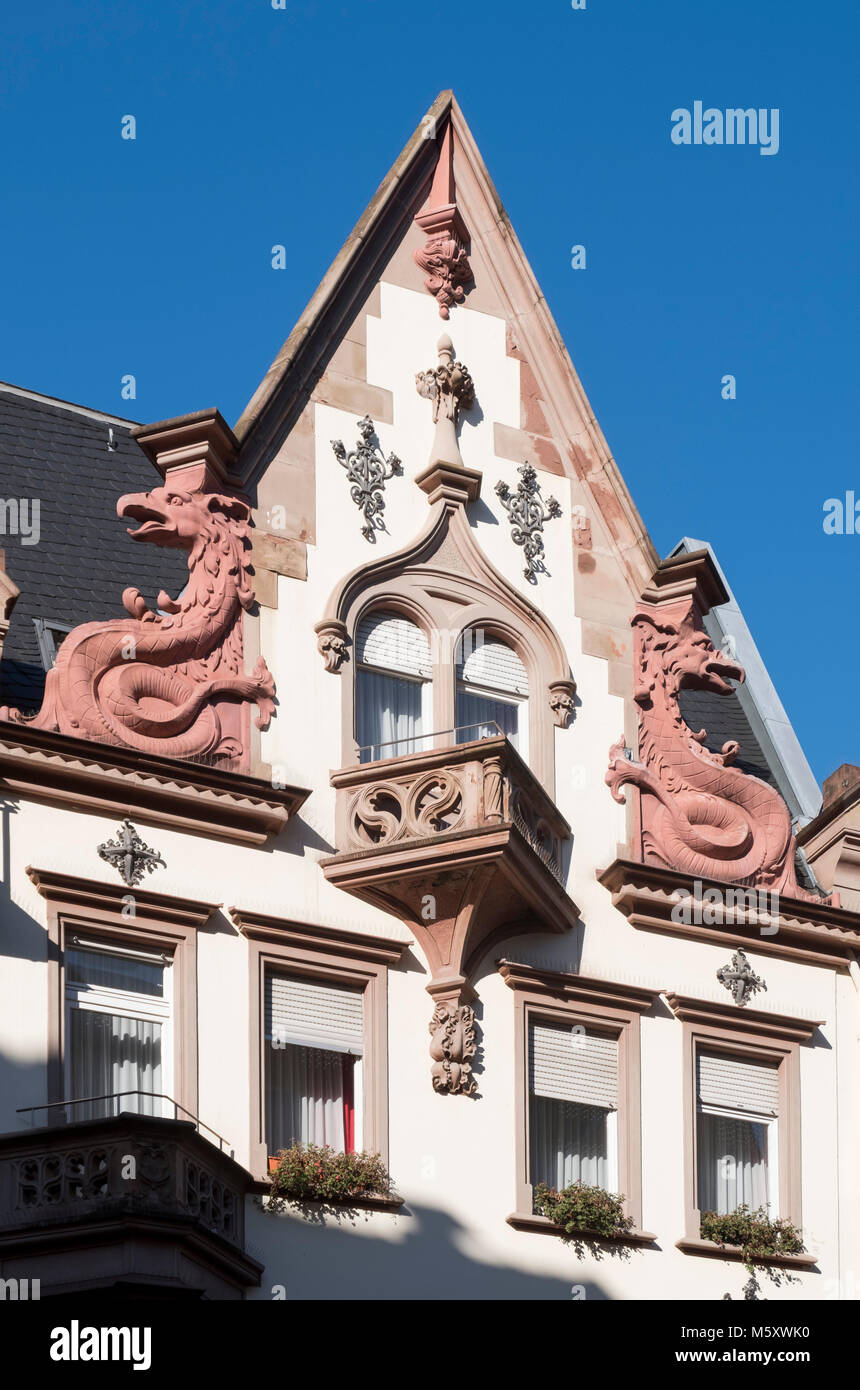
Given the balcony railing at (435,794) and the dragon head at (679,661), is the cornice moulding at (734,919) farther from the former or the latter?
the dragon head at (679,661)

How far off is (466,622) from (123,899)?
18.1ft

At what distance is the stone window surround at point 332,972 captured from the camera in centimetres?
2934

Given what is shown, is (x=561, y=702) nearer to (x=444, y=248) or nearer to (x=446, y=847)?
(x=446, y=847)

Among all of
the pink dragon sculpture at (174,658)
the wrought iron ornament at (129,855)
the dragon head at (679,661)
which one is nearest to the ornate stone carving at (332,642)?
the pink dragon sculpture at (174,658)

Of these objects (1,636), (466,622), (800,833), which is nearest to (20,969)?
(1,636)

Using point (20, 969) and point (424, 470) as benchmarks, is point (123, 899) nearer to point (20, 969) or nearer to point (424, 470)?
point (20, 969)

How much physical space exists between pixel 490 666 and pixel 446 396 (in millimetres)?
3036

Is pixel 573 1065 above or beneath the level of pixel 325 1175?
above

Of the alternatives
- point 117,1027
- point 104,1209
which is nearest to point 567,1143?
point 117,1027

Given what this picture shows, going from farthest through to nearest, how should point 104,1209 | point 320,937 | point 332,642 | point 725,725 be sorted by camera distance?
point 725,725
point 332,642
point 320,937
point 104,1209

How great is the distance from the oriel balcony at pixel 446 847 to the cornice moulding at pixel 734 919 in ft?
4.56

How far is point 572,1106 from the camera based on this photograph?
31.2 m

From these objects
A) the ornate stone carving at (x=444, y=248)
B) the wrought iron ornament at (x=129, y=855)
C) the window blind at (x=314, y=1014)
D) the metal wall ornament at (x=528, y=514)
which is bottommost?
the window blind at (x=314, y=1014)
